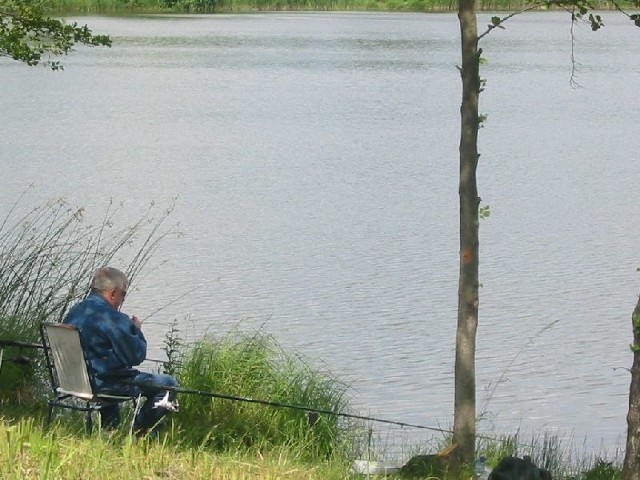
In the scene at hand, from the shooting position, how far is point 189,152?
2395 centimetres

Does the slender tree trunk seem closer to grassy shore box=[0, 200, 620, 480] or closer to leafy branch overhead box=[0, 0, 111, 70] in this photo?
grassy shore box=[0, 200, 620, 480]

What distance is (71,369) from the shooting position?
5891 mm

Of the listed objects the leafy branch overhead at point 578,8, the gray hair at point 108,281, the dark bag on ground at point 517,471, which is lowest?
the dark bag on ground at point 517,471

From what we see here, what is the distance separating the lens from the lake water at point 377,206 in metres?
11.0

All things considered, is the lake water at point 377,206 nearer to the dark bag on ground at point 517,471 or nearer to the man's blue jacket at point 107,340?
the dark bag on ground at point 517,471

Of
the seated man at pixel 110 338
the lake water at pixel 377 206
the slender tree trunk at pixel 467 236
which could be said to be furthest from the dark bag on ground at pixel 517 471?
the lake water at pixel 377 206

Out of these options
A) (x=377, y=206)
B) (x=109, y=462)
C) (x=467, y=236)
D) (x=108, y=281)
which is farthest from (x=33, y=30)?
(x=377, y=206)

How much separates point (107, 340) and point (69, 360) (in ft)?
0.64

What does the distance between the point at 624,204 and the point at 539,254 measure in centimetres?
403

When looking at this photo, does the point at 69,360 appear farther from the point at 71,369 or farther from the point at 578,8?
the point at 578,8

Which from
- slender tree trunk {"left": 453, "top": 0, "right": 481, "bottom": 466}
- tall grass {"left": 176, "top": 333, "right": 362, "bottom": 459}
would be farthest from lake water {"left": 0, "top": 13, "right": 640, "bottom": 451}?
slender tree trunk {"left": 453, "top": 0, "right": 481, "bottom": 466}

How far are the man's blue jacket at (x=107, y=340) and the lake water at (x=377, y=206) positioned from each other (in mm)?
3641

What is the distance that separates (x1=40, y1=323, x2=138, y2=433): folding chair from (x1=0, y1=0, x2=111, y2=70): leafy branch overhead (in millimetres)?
2771

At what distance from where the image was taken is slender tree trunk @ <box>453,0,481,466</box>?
259 inches
